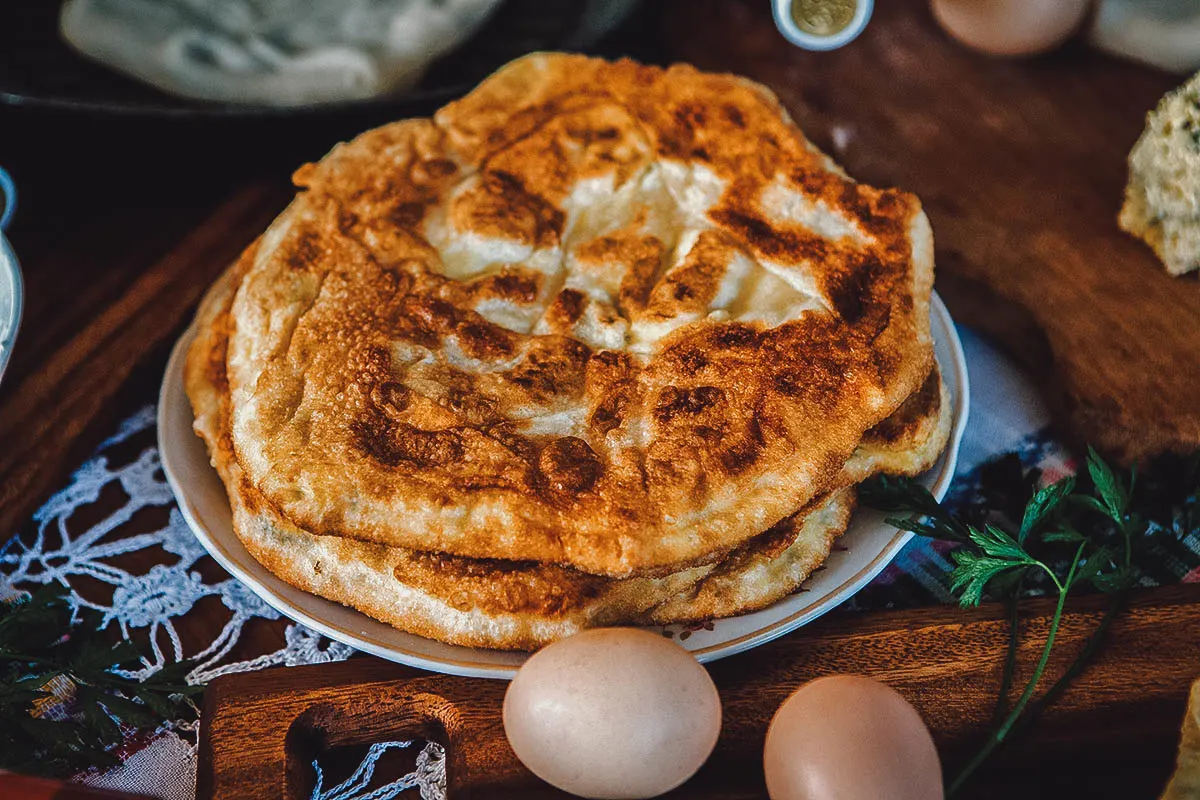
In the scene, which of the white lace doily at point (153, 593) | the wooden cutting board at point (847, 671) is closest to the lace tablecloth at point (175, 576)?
the white lace doily at point (153, 593)

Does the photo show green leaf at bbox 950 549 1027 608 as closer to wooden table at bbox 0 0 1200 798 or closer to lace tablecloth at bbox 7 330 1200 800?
lace tablecloth at bbox 7 330 1200 800

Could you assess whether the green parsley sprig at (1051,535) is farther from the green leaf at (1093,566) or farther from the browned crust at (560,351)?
the browned crust at (560,351)

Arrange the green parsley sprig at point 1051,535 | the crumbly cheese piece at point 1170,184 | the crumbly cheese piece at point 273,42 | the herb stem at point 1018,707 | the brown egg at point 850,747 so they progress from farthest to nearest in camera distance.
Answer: the crumbly cheese piece at point 273,42
the crumbly cheese piece at point 1170,184
the green parsley sprig at point 1051,535
the herb stem at point 1018,707
the brown egg at point 850,747

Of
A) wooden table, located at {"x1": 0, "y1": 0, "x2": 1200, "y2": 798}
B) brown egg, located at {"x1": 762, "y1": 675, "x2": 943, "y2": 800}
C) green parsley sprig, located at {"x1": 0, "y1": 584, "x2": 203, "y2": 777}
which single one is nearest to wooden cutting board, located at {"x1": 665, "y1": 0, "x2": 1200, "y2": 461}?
wooden table, located at {"x1": 0, "y1": 0, "x2": 1200, "y2": 798}

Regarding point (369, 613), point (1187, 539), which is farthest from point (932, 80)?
point (369, 613)

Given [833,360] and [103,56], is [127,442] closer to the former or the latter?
[103,56]
